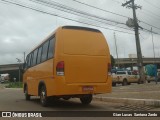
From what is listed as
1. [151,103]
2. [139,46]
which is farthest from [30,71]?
[139,46]

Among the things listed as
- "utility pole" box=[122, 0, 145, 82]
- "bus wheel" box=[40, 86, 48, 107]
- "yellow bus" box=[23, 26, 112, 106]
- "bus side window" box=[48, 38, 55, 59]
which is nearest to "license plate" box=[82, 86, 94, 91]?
"yellow bus" box=[23, 26, 112, 106]

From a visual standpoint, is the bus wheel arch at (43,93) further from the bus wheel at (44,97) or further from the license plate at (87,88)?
the license plate at (87,88)

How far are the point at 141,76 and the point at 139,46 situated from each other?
3478 millimetres

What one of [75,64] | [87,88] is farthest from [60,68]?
[87,88]

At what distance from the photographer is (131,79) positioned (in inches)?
1447

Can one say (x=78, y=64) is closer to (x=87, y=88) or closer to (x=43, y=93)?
(x=87, y=88)

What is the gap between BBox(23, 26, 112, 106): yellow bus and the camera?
10.9m

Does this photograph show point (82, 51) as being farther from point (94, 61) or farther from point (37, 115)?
point (37, 115)

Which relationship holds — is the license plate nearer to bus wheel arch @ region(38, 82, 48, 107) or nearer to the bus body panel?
the bus body panel

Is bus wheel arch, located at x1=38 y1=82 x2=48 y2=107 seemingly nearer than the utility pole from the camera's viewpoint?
Yes

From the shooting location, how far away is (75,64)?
1115 cm

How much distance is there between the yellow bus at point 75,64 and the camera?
1095 centimetres

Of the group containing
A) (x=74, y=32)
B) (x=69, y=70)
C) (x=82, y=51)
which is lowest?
(x=69, y=70)

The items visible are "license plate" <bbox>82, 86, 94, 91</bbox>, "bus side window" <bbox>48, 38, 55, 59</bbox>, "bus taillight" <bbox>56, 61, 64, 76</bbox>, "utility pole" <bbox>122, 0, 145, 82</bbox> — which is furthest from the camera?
"utility pole" <bbox>122, 0, 145, 82</bbox>
